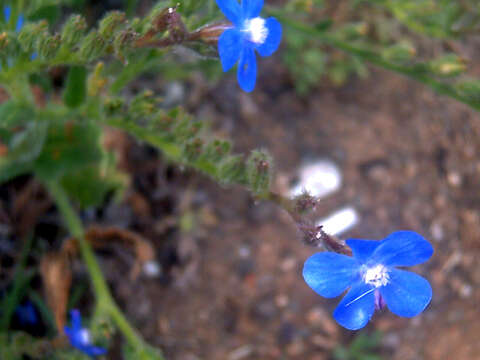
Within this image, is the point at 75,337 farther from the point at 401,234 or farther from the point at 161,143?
the point at 401,234

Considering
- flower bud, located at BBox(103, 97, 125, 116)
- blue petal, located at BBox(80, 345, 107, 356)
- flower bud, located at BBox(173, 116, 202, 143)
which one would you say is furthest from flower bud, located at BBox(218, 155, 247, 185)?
blue petal, located at BBox(80, 345, 107, 356)

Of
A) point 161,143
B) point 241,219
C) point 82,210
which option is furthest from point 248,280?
point 161,143

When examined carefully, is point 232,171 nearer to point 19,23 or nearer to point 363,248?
point 363,248

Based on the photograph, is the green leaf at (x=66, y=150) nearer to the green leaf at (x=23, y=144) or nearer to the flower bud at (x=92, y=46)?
the green leaf at (x=23, y=144)

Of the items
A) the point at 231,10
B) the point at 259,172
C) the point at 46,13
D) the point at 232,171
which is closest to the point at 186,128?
the point at 232,171

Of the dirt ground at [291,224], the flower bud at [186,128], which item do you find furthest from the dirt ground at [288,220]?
the flower bud at [186,128]

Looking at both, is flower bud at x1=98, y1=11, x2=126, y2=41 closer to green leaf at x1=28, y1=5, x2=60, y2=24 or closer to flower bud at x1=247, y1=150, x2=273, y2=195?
green leaf at x1=28, y1=5, x2=60, y2=24
